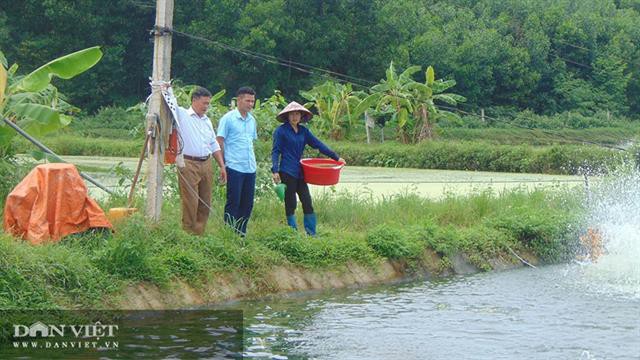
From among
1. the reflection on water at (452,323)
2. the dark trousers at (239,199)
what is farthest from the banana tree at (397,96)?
the dark trousers at (239,199)

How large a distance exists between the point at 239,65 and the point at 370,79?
6583mm

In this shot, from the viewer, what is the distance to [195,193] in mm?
11445

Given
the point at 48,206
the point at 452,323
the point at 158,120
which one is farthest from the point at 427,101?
the point at 48,206

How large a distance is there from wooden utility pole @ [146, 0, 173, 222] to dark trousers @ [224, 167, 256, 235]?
92 centimetres

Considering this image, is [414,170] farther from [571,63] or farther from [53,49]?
[571,63]

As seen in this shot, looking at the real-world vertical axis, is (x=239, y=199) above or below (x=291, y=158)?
below

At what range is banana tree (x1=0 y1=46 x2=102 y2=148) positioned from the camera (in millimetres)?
12258

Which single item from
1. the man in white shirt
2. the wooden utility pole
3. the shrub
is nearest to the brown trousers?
the man in white shirt

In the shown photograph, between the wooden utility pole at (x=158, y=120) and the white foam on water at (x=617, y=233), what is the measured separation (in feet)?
16.2

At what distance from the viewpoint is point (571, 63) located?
5669cm

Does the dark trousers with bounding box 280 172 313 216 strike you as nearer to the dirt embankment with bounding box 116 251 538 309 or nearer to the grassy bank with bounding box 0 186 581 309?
the grassy bank with bounding box 0 186 581 309

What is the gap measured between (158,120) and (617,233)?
6588mm

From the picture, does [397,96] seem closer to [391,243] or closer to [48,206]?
[391,243]

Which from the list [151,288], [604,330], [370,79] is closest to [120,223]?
[151,288]
